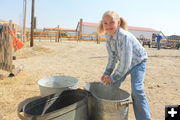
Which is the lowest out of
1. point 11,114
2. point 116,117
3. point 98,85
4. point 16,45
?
point 11,114

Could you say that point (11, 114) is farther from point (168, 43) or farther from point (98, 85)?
point (168, 43)

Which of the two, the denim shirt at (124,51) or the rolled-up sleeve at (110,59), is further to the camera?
the rolled-up sleeve at (110,59)

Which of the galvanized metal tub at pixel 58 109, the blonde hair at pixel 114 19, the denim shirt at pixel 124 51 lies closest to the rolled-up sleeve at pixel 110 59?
the denim shirt at pixel 124 51

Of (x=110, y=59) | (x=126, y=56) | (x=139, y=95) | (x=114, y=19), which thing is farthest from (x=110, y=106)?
(x=114, y=19)

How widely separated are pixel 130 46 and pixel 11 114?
6.92ft

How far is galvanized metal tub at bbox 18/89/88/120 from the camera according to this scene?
67.3 inches

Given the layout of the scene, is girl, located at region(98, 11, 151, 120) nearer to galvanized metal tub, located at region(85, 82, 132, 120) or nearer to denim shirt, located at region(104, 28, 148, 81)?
denim shirt, located at region(104, 28, 148, 81)

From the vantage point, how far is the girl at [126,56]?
6.84ft

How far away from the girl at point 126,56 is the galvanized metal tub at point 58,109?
0.41 metres

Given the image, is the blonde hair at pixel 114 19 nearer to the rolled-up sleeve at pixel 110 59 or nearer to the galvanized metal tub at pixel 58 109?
the rolled-up sleeve at pixel 110 59

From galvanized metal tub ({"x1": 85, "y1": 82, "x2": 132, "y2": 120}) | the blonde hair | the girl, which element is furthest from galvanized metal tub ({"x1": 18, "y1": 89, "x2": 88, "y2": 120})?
the blonde hair

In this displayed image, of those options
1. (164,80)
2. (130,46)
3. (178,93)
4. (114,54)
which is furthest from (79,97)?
(164,80)

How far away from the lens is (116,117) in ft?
6.64

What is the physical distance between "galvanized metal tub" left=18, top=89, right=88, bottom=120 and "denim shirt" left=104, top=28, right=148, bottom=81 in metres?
0.50
